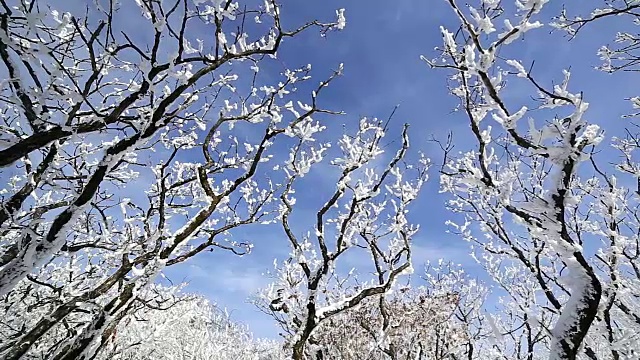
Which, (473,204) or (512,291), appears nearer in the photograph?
(473,204)

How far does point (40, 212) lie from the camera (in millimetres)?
4953

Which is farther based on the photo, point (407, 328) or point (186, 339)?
point (186, 339)

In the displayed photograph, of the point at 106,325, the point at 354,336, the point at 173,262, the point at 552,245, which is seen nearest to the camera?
the point at 552,245

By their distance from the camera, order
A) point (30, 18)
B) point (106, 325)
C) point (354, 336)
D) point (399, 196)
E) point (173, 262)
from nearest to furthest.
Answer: point (30, 18)
point (106, 325)
point (173, 262)
point (399, 196)
point (354, 336)

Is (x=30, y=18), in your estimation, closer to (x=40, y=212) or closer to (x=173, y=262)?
(x=40, y=212)

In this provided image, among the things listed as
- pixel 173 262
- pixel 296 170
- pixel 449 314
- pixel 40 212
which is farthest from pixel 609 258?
pixel 449 314

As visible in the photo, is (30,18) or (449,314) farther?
(449,314)

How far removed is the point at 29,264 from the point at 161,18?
2.79m

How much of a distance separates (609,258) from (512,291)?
624 centimetres

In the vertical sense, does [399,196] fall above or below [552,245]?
above

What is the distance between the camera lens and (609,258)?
22.0ft

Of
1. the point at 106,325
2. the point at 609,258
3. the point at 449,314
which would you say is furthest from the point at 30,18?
the point at 449,314

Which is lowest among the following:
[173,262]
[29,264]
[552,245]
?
[29,264]

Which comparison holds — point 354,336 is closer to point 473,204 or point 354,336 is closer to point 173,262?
point 473,204
